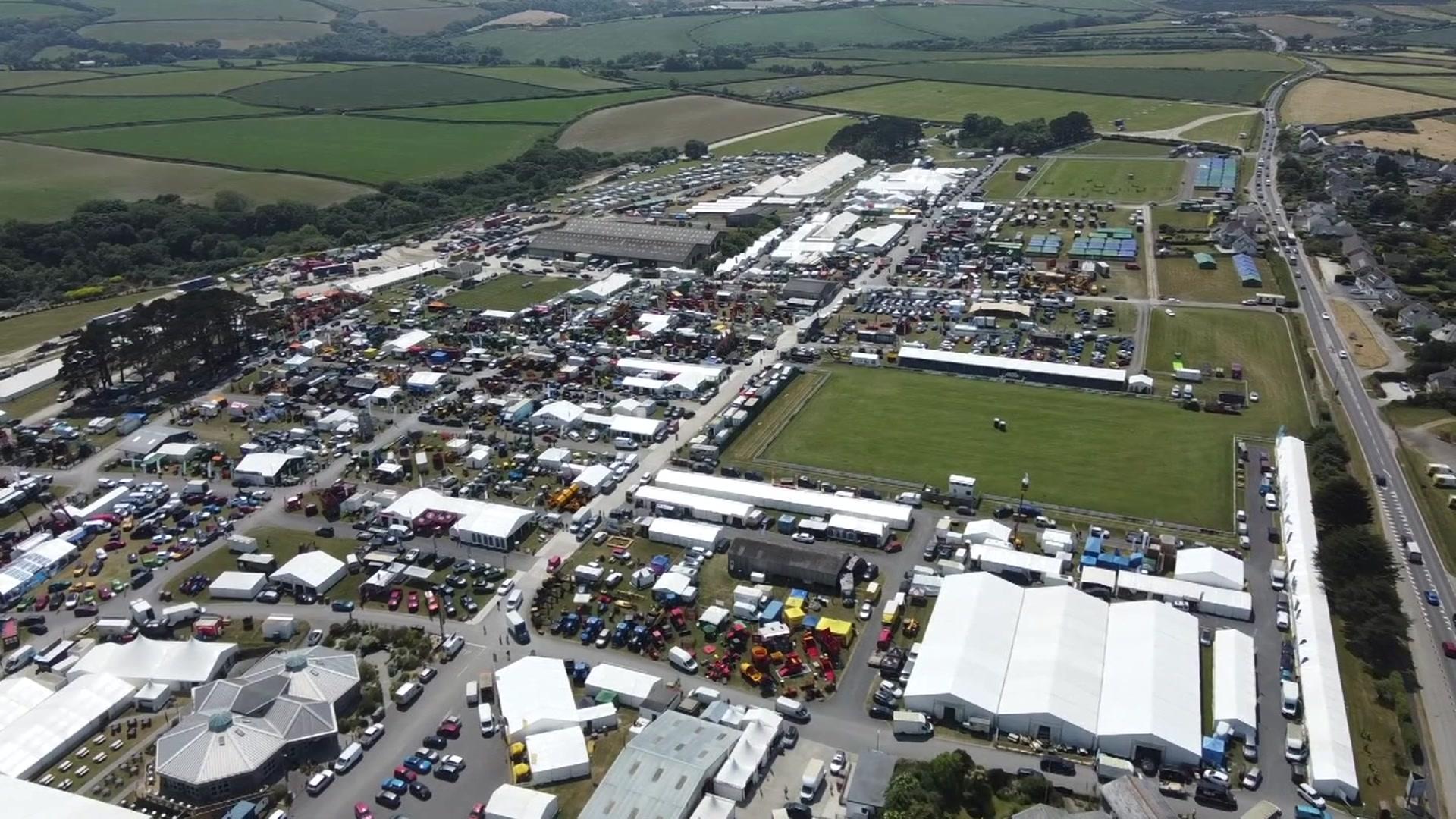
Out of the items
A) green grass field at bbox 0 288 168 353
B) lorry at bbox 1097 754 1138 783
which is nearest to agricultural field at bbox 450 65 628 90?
green grass field at bbox 0 288 168 353

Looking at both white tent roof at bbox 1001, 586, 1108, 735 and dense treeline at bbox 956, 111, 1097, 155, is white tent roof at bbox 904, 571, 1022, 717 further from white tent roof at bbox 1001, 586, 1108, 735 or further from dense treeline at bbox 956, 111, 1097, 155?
dense treeline at bbox 956, 111, 1097, 155

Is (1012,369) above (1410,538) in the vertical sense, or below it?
above

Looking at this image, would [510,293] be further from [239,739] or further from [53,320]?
[239,739]

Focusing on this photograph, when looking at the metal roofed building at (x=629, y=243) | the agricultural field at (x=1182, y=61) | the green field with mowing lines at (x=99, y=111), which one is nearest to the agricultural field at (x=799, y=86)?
the agricultural field at (x=1182, y=61)

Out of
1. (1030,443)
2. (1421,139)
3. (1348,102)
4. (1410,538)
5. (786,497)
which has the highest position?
(1348,102)

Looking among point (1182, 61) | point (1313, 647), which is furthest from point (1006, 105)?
point (1313, 647)

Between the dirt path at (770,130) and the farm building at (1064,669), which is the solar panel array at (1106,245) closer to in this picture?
the farm building at (1064,669)

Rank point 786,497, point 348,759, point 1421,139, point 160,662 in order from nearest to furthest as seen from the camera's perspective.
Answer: point 348,759 → point 160,662 → point 786,497 → point 1421,139
